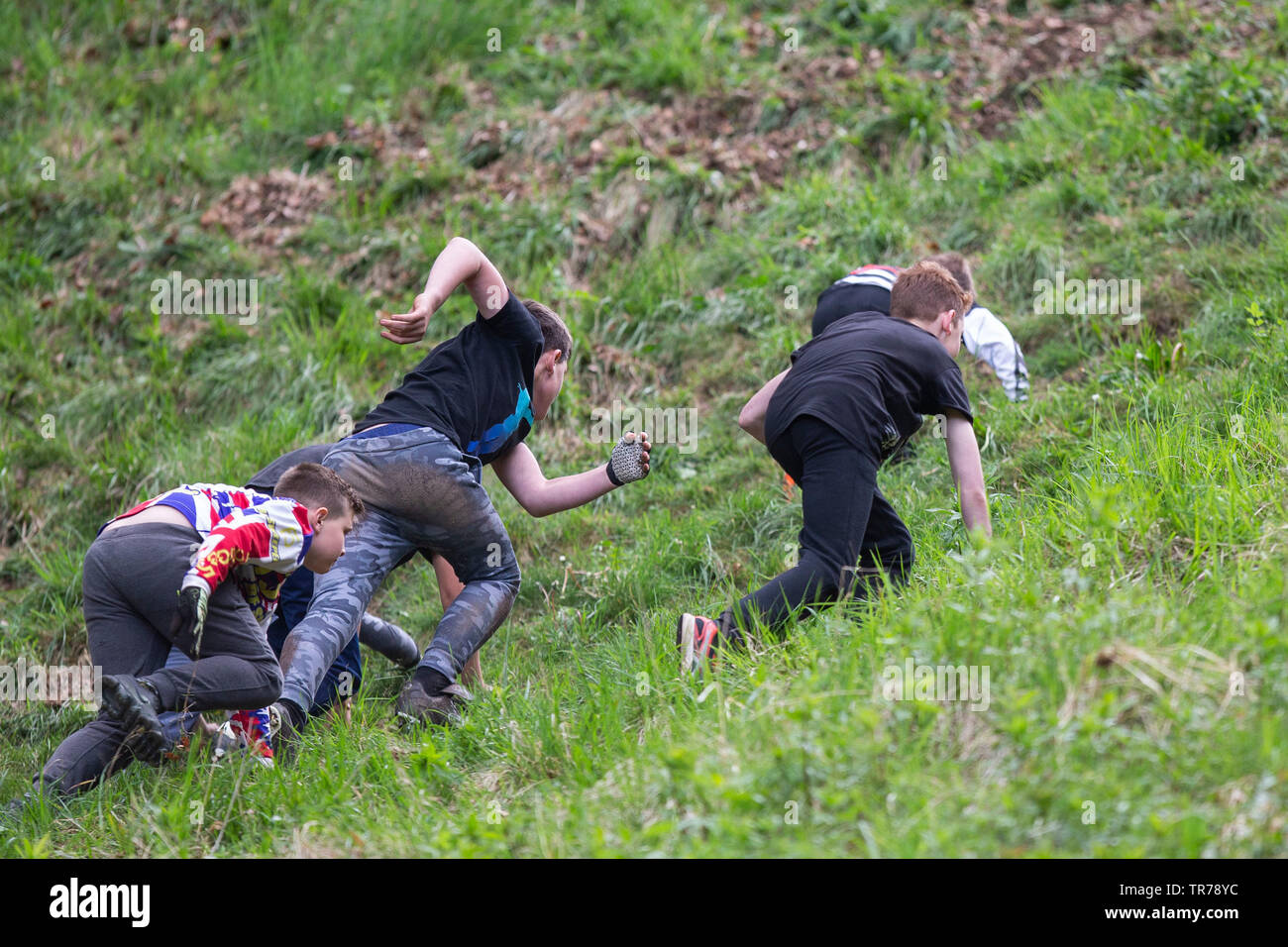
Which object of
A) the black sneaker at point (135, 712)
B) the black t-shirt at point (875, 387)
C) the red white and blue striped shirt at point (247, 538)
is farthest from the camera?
the black t-shirt at point (875, 387)

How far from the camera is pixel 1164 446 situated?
4238 millimetres

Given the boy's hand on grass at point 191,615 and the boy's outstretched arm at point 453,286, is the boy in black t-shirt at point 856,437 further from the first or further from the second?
the boy's hand on grass at point 191,615

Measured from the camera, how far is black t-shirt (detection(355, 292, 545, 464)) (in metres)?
4.52

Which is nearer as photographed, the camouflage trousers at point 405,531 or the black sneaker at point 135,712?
the black sneaker at point 135,712

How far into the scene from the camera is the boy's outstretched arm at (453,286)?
393cm

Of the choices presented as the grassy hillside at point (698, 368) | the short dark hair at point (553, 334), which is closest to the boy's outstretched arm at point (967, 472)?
the grassy hillside at point (698, 368)

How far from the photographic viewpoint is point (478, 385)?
→ 458cm

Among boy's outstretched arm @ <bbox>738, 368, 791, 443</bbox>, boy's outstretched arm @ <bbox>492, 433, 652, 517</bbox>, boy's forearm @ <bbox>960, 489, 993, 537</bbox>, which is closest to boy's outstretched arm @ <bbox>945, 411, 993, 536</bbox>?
boy's forearm @ <bbox>960, 489, 993, 537</bbox>

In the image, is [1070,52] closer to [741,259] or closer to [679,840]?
[741,259]

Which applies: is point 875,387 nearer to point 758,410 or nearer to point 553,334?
point 758,410

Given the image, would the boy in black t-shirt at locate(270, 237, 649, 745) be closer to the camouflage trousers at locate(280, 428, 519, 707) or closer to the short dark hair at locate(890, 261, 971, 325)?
the camouflage trousers at locate(280, 428, 519, 707)

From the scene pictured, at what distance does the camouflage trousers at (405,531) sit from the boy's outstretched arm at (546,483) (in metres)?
0.25

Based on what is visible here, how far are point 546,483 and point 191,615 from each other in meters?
1.58

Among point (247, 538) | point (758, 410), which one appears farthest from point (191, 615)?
point (758, 410)
